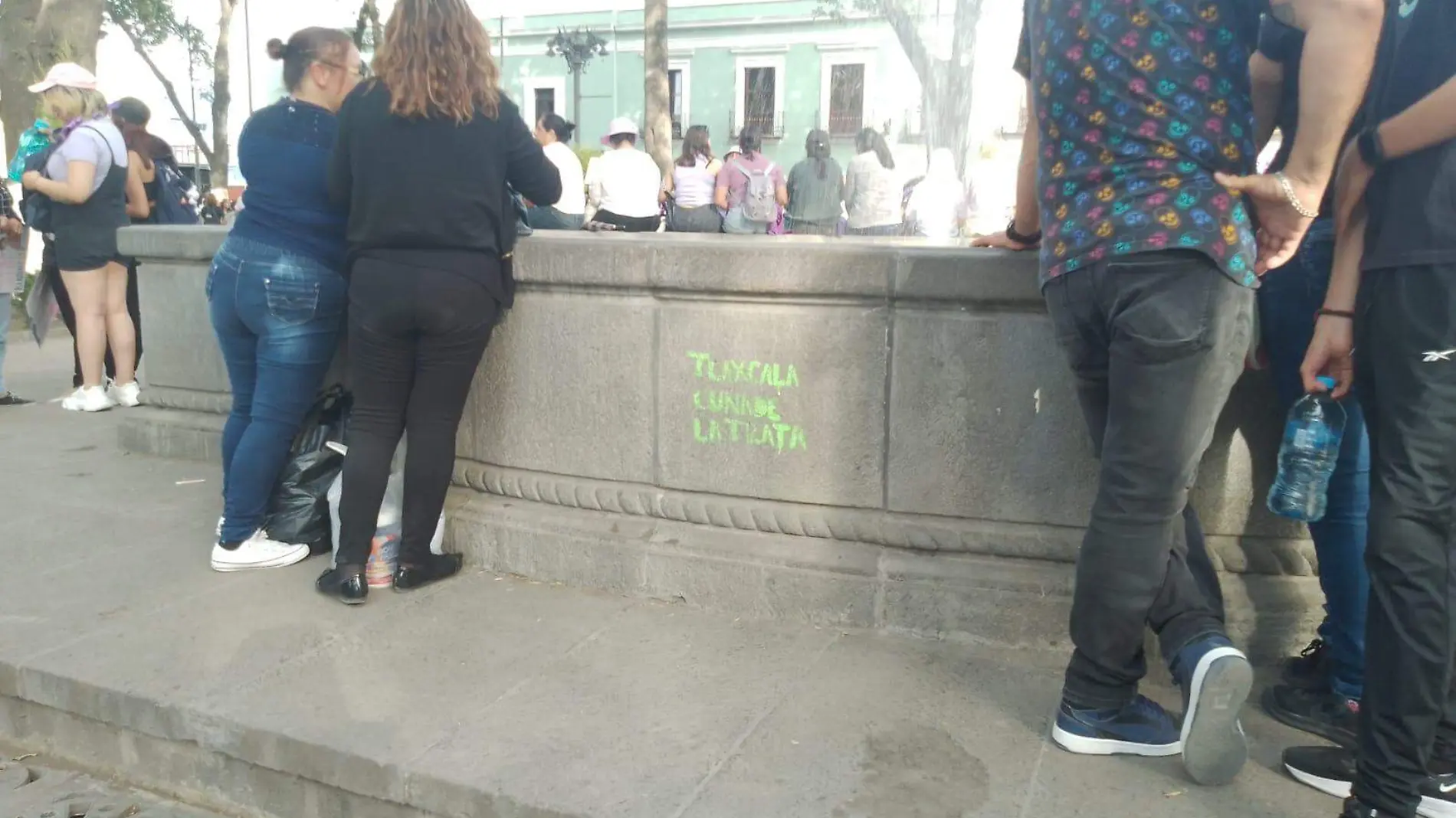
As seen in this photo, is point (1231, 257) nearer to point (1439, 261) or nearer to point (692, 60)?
point (1439, 261)

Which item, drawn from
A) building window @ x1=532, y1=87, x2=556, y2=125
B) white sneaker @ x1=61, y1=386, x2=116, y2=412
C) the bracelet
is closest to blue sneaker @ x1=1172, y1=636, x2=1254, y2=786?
the bracelet

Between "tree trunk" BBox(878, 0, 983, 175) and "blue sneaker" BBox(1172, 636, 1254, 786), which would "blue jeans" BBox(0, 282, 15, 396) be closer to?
"blue sneaker" BBox(1172, 636, 1254, 786)

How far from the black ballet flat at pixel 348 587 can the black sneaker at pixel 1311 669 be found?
2.83m

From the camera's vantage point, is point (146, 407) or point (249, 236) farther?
point (146, 407)

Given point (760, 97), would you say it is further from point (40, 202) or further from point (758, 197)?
point (40, 202)

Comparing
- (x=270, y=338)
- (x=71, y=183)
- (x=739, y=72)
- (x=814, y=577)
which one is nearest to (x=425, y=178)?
(x=270, y=338)

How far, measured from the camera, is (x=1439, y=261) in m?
2.22

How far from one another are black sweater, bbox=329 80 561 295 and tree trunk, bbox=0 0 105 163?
34.1 ft

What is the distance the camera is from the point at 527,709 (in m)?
3.01

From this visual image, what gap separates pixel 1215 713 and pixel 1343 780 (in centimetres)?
34

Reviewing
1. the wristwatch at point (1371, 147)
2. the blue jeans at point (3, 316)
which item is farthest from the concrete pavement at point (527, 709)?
the blue jeans at point (3, 316)

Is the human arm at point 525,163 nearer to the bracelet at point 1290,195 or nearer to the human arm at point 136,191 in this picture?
the bracelet at point 1290,195

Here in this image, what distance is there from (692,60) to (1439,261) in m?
43.2

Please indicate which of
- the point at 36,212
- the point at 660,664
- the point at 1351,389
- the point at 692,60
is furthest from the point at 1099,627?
the point at 692,60
